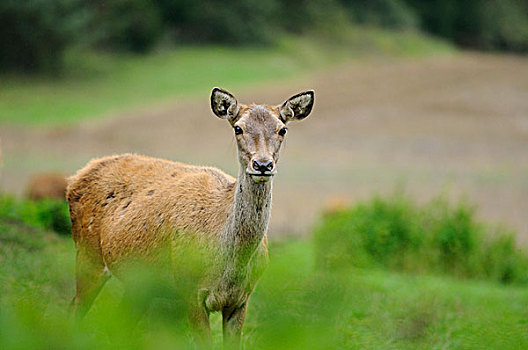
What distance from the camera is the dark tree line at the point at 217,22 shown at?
34469 millimetres

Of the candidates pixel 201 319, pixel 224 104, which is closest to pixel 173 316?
pixel 201 319

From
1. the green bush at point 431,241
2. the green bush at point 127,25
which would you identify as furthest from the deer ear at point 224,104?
the green bush at point 127,25

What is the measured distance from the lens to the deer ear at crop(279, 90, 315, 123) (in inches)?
235

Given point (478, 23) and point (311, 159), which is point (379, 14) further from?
point (311, 159)

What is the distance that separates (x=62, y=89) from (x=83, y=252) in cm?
2855

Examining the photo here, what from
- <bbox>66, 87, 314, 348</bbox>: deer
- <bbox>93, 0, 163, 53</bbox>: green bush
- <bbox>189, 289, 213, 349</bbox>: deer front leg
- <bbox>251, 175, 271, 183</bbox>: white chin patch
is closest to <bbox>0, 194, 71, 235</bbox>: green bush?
<bbox>66, 87, 314, 348</bbox>: deer

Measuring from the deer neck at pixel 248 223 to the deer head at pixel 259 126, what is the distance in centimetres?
20

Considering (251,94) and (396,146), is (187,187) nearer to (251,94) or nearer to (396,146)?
(396,146)

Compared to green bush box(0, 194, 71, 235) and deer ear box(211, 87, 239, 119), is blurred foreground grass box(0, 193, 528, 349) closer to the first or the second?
deer ear box(211, 87, 239, 119)

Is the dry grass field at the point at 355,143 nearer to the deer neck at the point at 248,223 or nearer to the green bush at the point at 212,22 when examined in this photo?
the green bush at the point at 212,22

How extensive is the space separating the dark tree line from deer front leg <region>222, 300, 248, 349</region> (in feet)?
103

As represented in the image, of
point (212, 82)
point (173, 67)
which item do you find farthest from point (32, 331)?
point (173, 67)

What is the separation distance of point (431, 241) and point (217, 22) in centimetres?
3479

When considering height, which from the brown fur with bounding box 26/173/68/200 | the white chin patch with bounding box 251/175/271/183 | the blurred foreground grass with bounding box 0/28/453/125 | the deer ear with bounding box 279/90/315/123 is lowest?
the brown fur with bounding box 26/173/68/200
